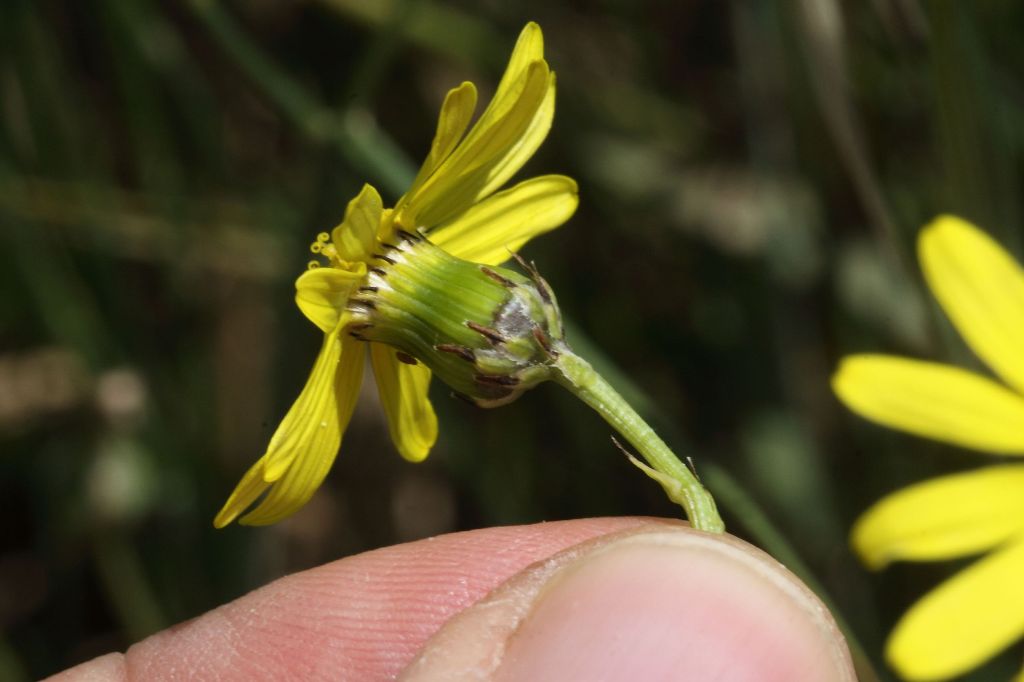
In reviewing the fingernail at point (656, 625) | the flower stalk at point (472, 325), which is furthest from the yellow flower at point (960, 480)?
the flower stalk at point (472, 325)

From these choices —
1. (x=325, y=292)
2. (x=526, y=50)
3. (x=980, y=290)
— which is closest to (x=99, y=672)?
(x=325, y=292)

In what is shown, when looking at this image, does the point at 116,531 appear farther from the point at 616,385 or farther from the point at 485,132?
the point at 485,132

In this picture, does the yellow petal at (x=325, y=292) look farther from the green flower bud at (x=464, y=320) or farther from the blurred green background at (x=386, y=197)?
the blurred green background at (x=386, y=197)

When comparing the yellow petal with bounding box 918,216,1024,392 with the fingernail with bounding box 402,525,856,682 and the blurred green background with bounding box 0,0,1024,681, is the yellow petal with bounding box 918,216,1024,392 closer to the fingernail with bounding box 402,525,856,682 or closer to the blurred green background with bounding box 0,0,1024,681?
the fingernail with bounding box 402,525,856,682

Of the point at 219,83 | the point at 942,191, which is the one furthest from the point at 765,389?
the point at 219,83

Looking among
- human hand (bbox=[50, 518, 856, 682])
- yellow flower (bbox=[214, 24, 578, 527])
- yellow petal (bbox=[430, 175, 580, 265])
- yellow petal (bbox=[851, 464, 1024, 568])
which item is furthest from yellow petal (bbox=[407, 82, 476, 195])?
yellow petal (bbox=[851, 464, 1024, 568])
